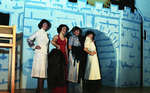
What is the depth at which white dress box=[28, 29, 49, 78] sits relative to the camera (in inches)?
167

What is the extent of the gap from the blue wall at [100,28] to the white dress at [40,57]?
50.8 inches

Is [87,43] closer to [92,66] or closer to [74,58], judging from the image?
[92,66]

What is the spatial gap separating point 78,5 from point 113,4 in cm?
114

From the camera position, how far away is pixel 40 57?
13.9ft

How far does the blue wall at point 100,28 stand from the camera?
18.0ft

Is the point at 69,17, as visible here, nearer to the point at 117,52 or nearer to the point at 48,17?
the point at 48,17

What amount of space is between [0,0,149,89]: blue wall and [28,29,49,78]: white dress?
4.24 ft

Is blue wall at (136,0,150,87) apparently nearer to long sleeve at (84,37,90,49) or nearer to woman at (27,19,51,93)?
long sleeve at (84,37,90,49)

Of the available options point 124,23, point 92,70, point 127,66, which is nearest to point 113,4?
point 124,23

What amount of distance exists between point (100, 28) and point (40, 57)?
2.62 meters

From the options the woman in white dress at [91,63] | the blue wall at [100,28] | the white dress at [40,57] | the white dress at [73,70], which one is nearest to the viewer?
the white dress at [40,57]

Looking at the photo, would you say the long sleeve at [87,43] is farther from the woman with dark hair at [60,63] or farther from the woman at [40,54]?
the woman at [40,54]

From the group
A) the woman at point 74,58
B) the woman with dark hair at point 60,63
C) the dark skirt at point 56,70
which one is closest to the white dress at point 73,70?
the woman at point 74,58

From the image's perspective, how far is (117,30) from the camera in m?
6.66
